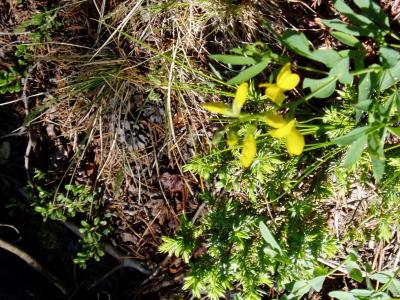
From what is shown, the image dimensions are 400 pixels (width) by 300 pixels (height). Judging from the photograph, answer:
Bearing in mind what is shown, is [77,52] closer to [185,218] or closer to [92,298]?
[185,218]

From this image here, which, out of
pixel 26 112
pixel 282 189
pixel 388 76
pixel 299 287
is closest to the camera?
pixel 388 76

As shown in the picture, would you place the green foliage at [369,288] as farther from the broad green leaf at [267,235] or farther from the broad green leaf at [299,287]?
→ the broad green leaf at [267,235]

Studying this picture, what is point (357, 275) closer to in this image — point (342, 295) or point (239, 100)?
point (342, 295)

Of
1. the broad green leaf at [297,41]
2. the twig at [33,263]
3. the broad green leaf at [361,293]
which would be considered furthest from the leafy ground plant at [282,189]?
the twig at [33,263]

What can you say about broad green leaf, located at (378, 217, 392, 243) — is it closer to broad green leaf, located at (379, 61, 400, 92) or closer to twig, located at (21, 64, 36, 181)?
broad green leaf, located at (379, 61, 400, 92)

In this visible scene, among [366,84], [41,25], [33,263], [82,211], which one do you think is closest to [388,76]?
[366,84]
